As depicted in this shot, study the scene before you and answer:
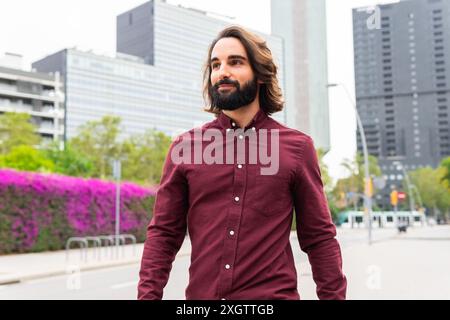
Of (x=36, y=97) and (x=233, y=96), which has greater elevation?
(x=36, y=97)

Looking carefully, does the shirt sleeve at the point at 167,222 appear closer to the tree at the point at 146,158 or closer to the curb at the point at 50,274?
the curb at the point at 50,274

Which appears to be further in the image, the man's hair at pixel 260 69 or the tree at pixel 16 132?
the tree at pixel 16 132

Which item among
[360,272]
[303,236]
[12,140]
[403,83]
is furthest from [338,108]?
[12,140]

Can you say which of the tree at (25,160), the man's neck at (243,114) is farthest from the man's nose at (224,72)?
the tree at (25,160)

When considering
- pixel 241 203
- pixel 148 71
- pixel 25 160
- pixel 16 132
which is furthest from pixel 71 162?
pixel 241 203

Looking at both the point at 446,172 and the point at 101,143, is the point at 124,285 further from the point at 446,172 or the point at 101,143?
the point at 101,143

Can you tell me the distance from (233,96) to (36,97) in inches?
2563

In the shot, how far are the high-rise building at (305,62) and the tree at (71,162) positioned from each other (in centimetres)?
2438

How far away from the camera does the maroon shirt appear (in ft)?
4.53

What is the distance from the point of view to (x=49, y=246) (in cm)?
1639

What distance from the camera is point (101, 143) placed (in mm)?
31219

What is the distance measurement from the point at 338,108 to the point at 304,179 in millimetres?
3211

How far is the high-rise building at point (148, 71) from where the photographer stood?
16.9 ft
